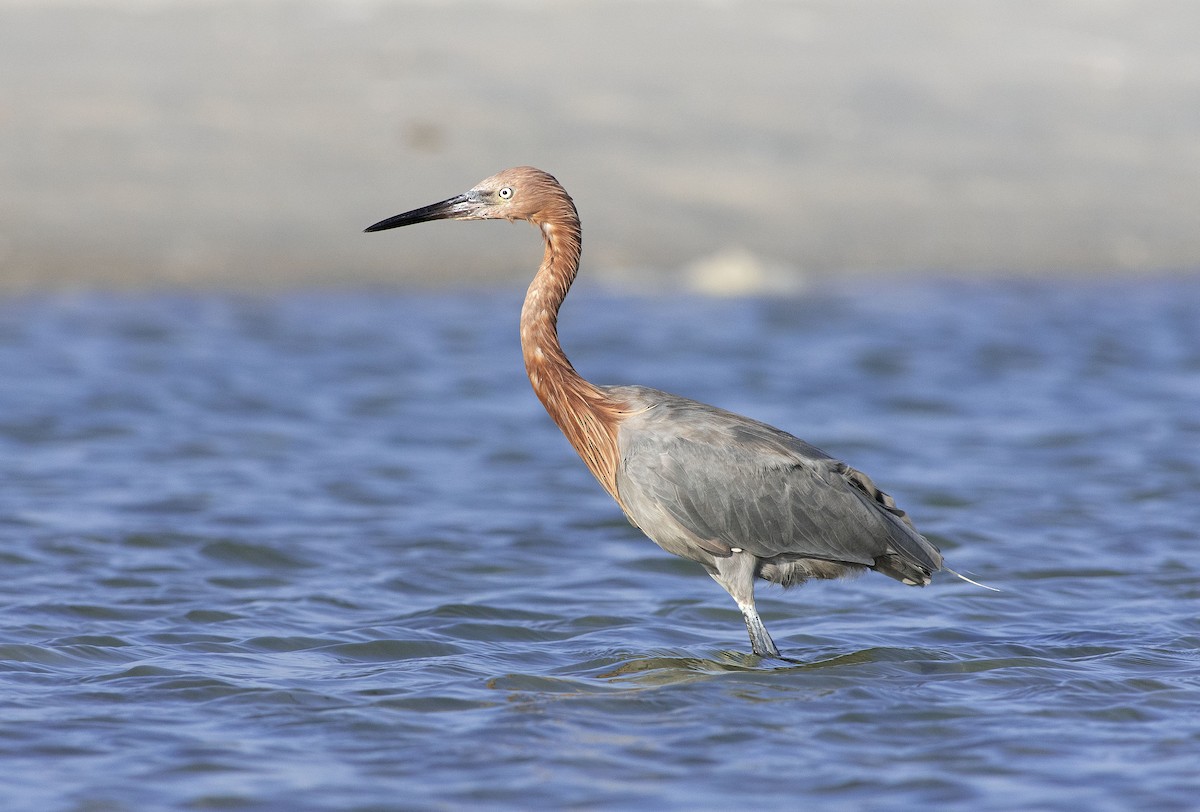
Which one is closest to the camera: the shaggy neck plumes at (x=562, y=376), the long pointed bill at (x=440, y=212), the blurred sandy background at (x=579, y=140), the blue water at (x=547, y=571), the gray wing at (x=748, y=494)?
the blue water at (x=547, y=571)

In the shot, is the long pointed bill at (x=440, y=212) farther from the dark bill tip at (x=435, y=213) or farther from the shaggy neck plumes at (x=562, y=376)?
the shaggy neck plumes at (x=562, y=376)

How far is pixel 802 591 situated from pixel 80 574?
397 cm

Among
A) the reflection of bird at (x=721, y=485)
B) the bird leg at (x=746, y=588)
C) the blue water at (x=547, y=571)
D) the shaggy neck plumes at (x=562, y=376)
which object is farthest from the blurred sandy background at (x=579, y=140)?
the bird leg at (x=746, y=588)

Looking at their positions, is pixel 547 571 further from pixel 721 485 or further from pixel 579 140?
pixel 579 140

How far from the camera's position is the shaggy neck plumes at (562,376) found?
7568 millimetres


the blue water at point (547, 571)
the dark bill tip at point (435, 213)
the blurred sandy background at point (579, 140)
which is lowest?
the blue water at point (547, 571)

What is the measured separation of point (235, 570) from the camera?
29.9ft

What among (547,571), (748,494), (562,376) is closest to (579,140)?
(547,571)

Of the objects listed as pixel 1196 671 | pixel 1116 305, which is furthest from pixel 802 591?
pixel 1116 305

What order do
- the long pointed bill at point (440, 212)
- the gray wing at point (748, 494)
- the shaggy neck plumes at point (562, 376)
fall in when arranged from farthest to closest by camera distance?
1. the long pointed bill at point (440, 212)
2. the shaggy neck plumes at point (562, 376)
3. the gray wing at point (748, 494)

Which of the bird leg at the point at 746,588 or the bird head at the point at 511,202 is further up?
the bird head at the point at 511,202

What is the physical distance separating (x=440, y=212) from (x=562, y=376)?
1019 mm

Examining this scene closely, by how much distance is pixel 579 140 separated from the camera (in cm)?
1727

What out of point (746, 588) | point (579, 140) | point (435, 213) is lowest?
point (746, 588)
